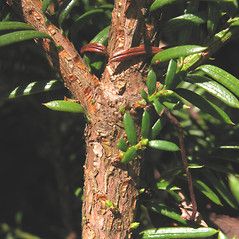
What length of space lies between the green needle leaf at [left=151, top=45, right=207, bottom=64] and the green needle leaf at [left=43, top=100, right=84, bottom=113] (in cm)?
13

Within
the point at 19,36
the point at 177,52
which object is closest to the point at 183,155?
the point at 177,52

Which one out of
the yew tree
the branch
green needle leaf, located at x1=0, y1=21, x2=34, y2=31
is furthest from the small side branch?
green needle leaf, located at x1=0, y1=21, x2=34, y2=31

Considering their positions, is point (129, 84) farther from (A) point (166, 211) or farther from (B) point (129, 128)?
(A) point (166, 211)

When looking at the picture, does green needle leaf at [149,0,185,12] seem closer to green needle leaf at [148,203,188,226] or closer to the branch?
the branch

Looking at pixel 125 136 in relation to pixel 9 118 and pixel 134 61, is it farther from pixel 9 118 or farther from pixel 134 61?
pixel 9 118

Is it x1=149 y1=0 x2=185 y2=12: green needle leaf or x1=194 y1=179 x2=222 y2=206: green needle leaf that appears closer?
x1=149 y1=0 x2=185 y2=12: green needle leaf

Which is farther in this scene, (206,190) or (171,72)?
(206,190)

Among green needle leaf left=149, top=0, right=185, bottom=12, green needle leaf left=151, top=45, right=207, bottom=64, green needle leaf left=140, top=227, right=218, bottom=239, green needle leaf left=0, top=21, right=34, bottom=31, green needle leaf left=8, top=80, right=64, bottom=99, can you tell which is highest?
green needle leaf left=0, top=21, right=34, bottom=31

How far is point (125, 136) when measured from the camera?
687 mm

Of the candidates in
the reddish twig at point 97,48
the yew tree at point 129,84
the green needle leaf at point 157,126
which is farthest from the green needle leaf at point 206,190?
the reddish twig at point 97,48

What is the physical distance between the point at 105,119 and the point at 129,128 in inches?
1.6

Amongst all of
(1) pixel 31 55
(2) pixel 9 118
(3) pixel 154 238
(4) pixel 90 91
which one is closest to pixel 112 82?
(4) pixel 90 91

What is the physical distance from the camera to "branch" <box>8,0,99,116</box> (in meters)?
0.70

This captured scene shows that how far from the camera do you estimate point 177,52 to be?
2.13 ft
